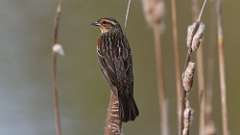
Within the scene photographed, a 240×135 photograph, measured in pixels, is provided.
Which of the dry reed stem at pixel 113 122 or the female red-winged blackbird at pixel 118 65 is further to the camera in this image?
the female red-winged blackbird at pixel 118 65

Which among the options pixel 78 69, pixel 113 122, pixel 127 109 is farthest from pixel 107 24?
pixel 78 69

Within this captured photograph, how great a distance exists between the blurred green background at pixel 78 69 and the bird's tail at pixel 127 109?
1.65m

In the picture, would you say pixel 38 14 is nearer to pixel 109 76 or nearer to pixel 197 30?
pixel 109 76

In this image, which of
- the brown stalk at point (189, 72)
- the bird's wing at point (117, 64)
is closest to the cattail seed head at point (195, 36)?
the brown stalk at point (189, 72)

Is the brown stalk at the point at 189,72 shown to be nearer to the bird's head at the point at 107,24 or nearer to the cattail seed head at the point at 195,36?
the cattail seed head at the point at 195,36

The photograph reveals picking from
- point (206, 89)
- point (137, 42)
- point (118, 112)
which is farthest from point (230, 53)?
point (118, 112)

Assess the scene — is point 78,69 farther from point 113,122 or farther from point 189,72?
point 189,72

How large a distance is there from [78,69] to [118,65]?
9.27ft

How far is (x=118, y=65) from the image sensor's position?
2.96 metres

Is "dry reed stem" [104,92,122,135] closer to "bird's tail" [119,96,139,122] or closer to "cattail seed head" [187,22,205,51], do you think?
"bird's tail" [119,96,139,122]

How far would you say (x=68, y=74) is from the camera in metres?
5.68

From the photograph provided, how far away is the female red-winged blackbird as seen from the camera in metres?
2.71

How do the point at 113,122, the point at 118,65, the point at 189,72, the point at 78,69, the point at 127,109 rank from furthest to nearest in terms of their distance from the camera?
the point at 78,69 < the point at 118,65 < the point at 127,109 < the point at 113,122 < the point at 189,72

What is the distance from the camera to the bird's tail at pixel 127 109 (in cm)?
257
